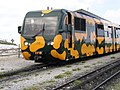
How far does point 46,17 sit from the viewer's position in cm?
1866

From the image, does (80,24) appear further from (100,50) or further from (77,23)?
(100,50)

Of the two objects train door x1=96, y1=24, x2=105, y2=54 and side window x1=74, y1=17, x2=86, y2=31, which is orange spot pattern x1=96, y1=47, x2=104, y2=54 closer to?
train door x1=96, y1=24, x2=105, y2=54

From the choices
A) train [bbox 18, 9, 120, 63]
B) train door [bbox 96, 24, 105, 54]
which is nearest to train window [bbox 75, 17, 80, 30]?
train [bbox 18, 9, 120, 63]

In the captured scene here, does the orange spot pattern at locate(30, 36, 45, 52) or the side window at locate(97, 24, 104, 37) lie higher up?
the side window at locate(97, 24, 104, 37)

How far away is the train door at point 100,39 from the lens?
2571 cm

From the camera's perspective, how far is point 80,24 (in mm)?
21016

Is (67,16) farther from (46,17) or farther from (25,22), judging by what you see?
(25,22)

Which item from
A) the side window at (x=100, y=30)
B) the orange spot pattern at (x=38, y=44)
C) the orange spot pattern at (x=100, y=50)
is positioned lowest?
the orange spot pattern at (x=100, y=50)

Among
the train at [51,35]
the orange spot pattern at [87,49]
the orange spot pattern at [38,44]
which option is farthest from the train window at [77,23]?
the orange spot pattern at [38,44]

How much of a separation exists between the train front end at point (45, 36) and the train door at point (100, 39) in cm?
769

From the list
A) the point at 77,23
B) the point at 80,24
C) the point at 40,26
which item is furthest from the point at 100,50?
the point at 40,26

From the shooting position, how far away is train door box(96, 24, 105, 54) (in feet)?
84.3

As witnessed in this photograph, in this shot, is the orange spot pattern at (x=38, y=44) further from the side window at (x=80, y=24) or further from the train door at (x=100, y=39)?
the train door at (x=100, y=39)

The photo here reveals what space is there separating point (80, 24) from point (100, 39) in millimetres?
5843
